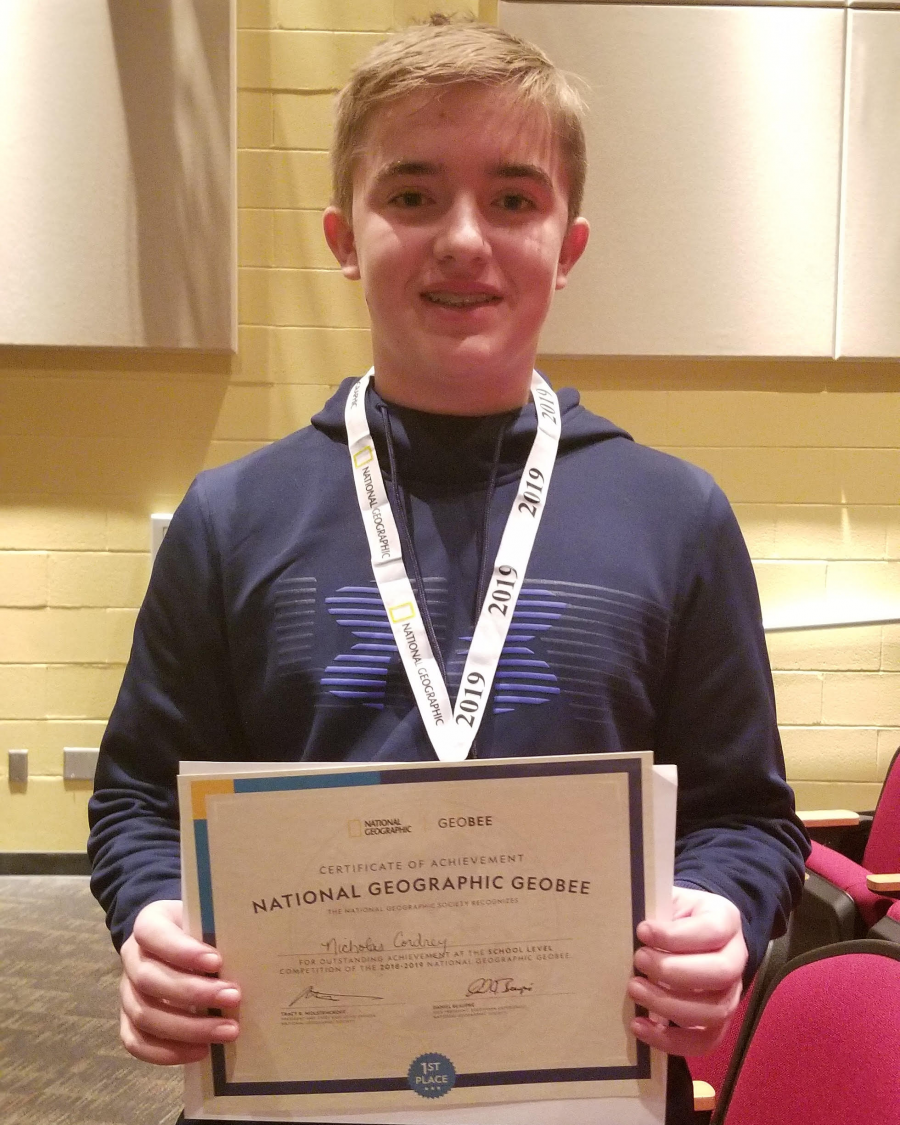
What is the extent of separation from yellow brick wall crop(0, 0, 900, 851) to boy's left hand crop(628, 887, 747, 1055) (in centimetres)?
271

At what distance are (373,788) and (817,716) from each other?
9.89ft

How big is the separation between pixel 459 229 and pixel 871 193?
2.79 metres

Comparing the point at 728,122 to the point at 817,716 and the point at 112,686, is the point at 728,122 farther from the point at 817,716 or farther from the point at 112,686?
the point at 112,686

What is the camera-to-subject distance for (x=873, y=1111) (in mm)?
1043

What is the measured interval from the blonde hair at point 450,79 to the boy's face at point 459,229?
2cm

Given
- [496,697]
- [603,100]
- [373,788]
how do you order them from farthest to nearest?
[603,100]
[496,697]
[373,788]

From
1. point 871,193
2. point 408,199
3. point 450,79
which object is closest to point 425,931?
point 408,199

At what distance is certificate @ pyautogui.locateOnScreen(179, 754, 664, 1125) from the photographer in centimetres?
85

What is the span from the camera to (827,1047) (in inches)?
45.0

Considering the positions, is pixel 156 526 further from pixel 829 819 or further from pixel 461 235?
pixel 461 235

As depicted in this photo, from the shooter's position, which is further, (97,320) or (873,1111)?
(97,320)

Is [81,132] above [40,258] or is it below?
above

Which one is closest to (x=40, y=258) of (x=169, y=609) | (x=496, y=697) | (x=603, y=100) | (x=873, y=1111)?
(x=603, y=100)

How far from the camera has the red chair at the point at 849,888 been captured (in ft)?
7.45
